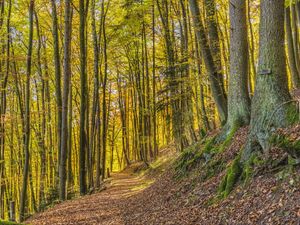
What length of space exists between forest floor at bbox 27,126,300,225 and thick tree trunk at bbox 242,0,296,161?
508 mm

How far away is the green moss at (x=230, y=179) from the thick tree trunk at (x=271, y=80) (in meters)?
0.48

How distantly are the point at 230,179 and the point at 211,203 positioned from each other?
609 millimetres

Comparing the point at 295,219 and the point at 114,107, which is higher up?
the point at 114,107

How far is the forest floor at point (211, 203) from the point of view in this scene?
16.6 feet

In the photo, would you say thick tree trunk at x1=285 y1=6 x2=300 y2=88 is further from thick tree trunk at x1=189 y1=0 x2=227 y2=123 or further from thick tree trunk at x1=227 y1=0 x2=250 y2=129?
thick tree trunk at x1=227 y1=0 x2=250 y2=129

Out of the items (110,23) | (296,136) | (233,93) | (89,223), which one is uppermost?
(110,23)

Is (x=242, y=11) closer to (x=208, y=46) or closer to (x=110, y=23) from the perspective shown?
(x=208, y=46)

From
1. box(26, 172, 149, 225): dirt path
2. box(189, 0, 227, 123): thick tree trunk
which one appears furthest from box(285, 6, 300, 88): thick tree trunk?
box(26, 172, 149, 225): dirt path

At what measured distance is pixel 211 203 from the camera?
6.89 metres

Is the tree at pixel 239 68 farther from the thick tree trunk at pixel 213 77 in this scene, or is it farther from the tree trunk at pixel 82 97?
the tree trunk at pixel 82 97

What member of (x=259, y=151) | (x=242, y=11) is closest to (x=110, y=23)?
(x=242, y=11)

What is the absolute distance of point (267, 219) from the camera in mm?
4836

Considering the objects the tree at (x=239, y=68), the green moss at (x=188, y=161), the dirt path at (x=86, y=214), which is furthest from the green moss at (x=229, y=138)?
the dirt path at (x=86, y=214)

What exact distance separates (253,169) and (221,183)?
926 millimetres
